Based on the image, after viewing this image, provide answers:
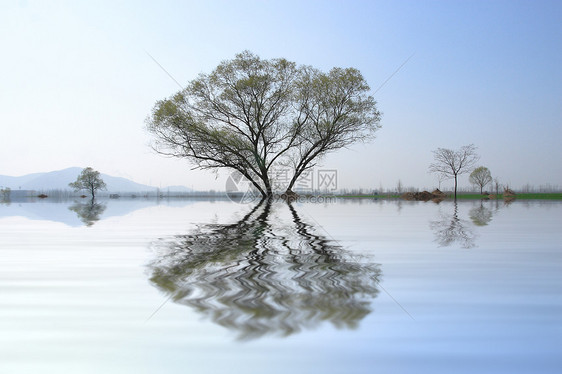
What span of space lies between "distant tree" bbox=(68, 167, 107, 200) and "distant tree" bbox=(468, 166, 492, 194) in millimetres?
64773

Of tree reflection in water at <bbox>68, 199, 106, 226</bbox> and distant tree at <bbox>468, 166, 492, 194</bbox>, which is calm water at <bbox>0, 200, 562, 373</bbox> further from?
distant tree at <bbox>468, 166, 492, 194</bbox>

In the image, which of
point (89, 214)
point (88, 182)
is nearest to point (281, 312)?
point (89, 214)

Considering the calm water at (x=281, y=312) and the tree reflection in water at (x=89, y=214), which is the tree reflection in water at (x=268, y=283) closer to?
the calm water at (x=281, y=312)

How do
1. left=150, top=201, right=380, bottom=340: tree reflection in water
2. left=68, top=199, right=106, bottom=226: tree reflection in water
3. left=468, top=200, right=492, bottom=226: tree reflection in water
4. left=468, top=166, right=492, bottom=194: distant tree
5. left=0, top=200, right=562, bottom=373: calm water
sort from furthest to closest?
1. left=468, top=166, right=492, bottom=194: distant tree
2. left=68, top=199, right=106, bottom=226: tree reflection in water
3. left=468, top=200, right=492, bottom=226: tree reflection in water
4. left=150, top=201, right=380, bottom=340: tree reflection in water
5. left=0, top=200, right=562, bottom=373: calm water

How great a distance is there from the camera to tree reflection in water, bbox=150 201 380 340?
2131mm

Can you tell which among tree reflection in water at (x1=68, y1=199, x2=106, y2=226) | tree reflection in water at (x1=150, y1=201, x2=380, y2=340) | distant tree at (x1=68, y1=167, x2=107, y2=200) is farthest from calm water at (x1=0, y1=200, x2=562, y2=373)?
distant tree at (x1=68, y1=167, x2=107, y2=200)

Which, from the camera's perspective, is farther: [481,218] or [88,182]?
[88,182]

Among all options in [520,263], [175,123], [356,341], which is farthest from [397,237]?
[175,123]

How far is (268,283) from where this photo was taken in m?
2.92

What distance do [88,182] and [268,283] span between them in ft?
239

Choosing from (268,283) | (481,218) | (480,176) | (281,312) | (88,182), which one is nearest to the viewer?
(281,312)

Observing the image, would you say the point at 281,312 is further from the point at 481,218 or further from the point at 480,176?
the point at 480,176

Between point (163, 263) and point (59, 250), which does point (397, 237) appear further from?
point (59, 250)

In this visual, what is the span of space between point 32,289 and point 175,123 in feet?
65.7
